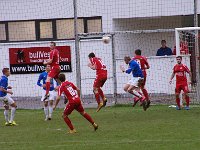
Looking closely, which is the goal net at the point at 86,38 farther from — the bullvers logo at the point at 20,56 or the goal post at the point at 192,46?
the goal post at the point at 192,46

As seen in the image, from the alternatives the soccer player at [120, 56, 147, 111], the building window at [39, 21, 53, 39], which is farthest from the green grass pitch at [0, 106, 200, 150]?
the building window at [39, 21, 53, 39]

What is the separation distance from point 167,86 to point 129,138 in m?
12.9

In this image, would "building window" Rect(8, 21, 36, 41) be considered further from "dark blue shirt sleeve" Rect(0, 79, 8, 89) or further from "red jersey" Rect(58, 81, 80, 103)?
"red jersey" Rect(58, 81, 80, 103)

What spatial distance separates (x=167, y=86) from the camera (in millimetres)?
29266

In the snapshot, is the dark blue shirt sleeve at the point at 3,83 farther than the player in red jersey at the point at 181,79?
No

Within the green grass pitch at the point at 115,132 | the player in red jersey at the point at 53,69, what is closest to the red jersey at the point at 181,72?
the green grass pitch at the point at 115,132

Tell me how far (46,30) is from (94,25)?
2.60 meters

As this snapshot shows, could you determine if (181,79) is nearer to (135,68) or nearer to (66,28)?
(135,68)

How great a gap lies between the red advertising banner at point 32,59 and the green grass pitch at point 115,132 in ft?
22.3

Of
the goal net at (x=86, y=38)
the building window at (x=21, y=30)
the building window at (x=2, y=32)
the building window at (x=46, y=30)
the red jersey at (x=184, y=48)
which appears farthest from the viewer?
the building window at (x=2, y=32)

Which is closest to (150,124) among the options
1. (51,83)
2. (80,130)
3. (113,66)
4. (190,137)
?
(80,130)

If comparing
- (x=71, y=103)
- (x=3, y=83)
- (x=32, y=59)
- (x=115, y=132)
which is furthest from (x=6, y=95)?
(x=32, y=59)

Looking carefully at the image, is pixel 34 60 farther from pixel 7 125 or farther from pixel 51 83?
pixel 7 125

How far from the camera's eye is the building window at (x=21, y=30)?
111ft
